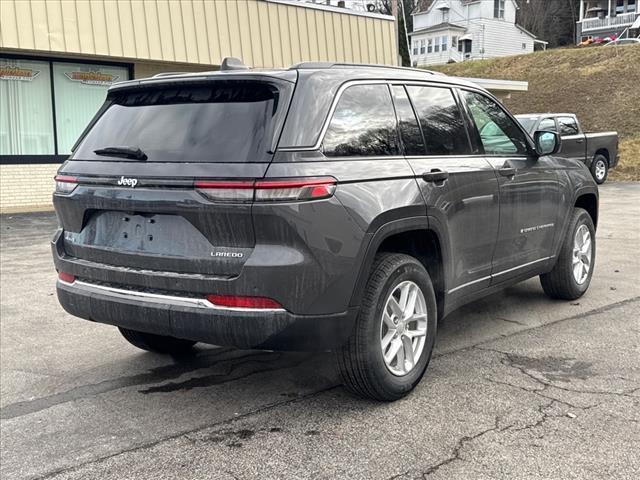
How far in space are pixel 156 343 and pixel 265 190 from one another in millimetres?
2007

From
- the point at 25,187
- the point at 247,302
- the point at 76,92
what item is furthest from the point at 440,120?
the point at 76,92

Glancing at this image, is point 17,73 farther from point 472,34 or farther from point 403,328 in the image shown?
point 472,34

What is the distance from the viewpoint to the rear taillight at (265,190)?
10.7 ft

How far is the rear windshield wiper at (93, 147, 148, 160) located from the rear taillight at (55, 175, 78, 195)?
0.74 feet

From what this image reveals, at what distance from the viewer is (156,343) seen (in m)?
4.79

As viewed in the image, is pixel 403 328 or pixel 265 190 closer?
pixel 265 190

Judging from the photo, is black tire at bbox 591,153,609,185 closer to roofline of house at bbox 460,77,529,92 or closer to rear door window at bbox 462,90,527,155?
roofline of house at bbox 460,77,529,92

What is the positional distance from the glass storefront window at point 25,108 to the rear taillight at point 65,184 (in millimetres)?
10667

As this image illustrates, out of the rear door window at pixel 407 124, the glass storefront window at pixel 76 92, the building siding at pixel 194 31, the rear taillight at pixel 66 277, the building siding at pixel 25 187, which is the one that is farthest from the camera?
the glass storefront window at pixel 76 92

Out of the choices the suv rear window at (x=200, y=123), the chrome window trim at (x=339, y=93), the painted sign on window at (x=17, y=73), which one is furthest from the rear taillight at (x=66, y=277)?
the painted sign on window at (x=17, y=73)

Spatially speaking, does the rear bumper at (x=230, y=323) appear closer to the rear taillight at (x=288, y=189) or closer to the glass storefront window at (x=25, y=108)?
the rear taillight at (x=288, y=189)

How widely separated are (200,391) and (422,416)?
1.37 metres

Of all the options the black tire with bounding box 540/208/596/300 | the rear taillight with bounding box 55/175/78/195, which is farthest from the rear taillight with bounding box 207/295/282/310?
the black tire with bounding box 540/208/596/300

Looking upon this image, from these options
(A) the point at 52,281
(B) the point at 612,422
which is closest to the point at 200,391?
(B) the point at 612,422
